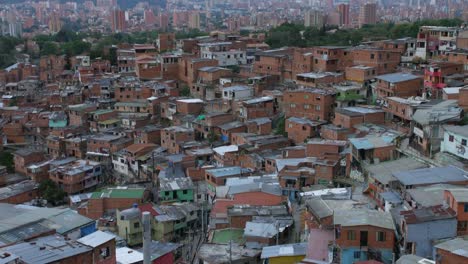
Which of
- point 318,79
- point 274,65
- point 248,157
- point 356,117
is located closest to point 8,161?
point 248,157

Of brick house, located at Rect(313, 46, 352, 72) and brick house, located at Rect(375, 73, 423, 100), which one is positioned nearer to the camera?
brick house, located at Rect(375, 73, 423, 100)

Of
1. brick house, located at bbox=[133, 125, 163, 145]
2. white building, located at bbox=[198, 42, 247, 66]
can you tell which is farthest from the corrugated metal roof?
white building, located at bbox=[198, 42, 247, 66]

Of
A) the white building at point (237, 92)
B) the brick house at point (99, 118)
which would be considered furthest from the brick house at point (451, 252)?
the brick house at point (99, 118)

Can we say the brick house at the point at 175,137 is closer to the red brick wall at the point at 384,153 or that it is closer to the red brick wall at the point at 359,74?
the red brick wall at the point at 359,74

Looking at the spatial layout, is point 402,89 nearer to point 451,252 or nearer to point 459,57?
point 459,57

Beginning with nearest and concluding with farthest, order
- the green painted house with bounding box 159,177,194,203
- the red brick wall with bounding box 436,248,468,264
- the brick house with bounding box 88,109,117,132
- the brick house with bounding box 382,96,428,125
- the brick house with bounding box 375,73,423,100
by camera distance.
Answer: the red brick wall with bounding box 436,248,468,264 < the green painted house with bounding box 159,177,194,203 < the brick house with bounding box 382,96,428,125 < the brick house with bounding box 375,73,423,100 < the brick house with bounding box 88,109,117,132

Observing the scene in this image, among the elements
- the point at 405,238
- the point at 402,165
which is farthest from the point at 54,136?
the point at 405,238

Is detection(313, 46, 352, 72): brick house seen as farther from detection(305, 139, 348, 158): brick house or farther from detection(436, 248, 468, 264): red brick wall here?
detection(436, 248, 468, 264): red brick wall
